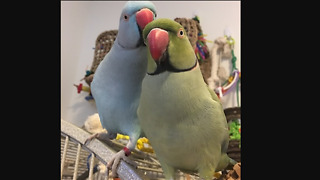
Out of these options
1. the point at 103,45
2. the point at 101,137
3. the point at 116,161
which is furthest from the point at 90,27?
the point at 116,161

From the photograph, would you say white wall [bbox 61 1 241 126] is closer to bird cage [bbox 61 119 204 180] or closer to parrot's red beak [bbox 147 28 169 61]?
bird cage [bbox 61 119 204 180]

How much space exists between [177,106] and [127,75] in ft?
0.55

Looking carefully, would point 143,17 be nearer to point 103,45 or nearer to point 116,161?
point 116,161

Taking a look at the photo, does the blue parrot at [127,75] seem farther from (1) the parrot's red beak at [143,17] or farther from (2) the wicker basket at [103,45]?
(2) the wicker basket at [103,45]

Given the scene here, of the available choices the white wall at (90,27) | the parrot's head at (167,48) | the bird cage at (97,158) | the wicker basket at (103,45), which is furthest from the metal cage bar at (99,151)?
the white wall at (90,27)

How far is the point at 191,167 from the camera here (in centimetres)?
53

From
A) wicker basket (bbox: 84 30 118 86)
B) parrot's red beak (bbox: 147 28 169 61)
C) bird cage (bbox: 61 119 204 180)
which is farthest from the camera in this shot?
wicker basket (bbox: 84 30 118 86)

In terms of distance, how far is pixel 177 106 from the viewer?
489 mm

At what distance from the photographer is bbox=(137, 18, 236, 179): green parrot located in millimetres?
489

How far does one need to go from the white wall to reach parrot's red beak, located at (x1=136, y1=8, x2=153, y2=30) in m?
0.74

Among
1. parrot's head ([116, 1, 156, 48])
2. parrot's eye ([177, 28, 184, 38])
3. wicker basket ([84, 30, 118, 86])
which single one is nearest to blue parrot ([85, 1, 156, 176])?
parrot's head ([116, 1, 156, 48])

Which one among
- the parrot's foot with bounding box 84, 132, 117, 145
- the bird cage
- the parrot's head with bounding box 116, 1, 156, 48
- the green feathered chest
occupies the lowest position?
the bird cage
